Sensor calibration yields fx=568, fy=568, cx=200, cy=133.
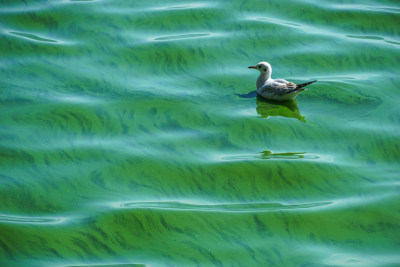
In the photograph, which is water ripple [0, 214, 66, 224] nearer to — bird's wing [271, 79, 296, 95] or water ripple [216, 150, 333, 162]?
water ripple [216, 150, 333, 162]

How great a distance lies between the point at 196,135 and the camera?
4824mm

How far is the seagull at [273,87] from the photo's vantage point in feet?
17.2

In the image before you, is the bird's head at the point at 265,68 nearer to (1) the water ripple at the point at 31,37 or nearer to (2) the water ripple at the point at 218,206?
(2) the water ripple at the point at 218,206

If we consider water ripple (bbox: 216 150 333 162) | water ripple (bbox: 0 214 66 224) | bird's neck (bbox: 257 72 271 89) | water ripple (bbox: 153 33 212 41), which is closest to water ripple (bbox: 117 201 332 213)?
water ripple (bbox: 0 214 66 224)

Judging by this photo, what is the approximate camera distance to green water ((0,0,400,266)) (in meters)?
3.68

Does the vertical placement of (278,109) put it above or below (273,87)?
below

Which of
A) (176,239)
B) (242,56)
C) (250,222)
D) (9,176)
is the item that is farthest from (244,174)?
(242,56)

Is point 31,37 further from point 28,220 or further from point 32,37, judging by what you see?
point 28,220

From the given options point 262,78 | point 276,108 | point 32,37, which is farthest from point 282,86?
point 32,37

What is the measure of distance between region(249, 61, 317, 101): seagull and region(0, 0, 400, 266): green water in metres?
0.12

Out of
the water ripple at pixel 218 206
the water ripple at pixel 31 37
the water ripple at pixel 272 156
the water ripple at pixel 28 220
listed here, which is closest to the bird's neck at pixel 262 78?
the water ripple at pixel 272 156

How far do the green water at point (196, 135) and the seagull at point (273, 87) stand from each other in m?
0.12

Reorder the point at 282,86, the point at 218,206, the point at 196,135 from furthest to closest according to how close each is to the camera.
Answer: the point at 282,86 < the point at 196,135 < the point at 218,206

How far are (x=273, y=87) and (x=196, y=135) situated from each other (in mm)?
991
